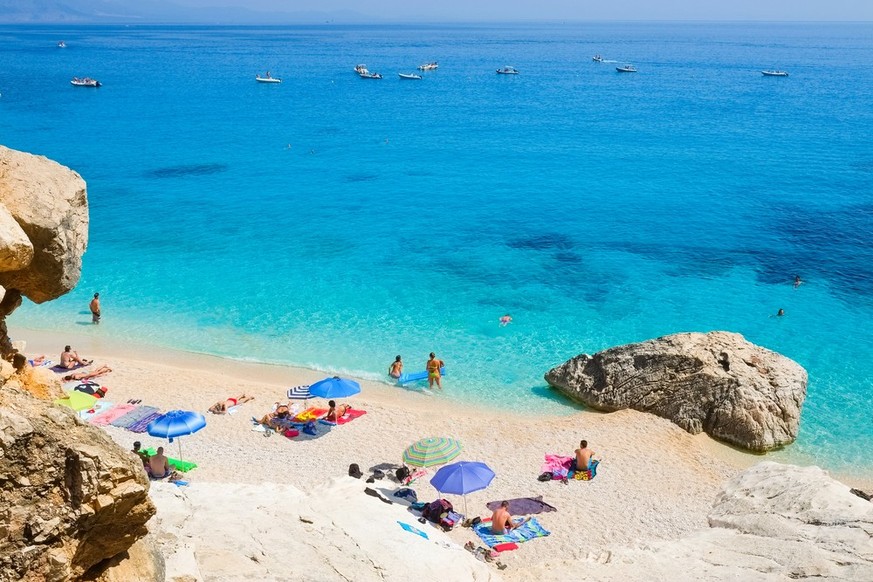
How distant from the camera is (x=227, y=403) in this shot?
73.9ft

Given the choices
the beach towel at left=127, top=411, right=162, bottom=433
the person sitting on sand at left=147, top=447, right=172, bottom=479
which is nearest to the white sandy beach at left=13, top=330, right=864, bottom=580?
the beach towel at left=127, top=411, right=162, bottom=433

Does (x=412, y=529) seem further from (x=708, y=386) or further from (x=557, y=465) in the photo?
(x=708, y=386)

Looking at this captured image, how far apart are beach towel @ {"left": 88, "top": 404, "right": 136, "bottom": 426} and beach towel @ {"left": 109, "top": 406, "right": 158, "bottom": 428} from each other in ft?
0.50

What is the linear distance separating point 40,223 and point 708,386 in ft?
62.7

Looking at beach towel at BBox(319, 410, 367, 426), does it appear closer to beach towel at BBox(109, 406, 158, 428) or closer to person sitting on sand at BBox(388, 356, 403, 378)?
person sitting on sand at BBox(388, 356, 403, 378)

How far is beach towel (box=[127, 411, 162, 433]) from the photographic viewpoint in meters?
20.6

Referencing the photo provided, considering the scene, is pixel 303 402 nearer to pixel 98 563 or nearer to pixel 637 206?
pixel 98 563

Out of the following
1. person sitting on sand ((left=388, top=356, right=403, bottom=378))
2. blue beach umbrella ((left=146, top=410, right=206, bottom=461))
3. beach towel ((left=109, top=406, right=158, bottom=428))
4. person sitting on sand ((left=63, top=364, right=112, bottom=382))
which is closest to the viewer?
blue beach umbrella ((left=146, top=410, right=206, bottom=461))

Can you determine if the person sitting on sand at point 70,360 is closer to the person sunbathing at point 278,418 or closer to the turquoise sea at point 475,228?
the turquoise sea at point 475,228

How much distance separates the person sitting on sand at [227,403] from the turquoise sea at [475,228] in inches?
156

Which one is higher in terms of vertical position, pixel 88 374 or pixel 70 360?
pixel 70 360

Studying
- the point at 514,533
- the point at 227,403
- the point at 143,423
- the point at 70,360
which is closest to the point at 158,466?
the point at 143,423

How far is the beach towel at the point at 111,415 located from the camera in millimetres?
20961

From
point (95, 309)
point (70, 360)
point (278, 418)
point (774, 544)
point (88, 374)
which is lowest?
point (278, 418)
